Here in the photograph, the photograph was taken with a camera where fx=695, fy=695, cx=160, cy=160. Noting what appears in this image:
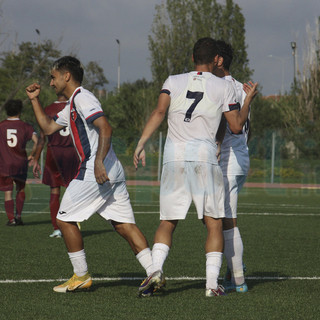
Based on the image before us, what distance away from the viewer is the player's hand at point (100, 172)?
218 inches

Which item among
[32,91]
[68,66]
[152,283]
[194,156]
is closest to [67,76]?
[68,66]

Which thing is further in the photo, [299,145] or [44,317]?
[299,145]

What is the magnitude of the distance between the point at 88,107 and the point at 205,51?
1063mm

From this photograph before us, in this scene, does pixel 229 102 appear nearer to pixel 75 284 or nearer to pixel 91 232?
pixel 75 284

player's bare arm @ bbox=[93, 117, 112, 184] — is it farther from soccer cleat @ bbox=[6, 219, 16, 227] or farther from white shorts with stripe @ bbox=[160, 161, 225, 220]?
soccer cleat @ bbox=[6, 219, 16, 227]

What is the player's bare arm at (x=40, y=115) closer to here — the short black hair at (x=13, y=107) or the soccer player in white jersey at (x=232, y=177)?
the soccer player in white jersey at (x=232, y=177)

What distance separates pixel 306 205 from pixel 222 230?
1348 cm

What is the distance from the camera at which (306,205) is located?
18719mm

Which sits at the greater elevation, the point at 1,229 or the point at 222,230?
the point at 222,230

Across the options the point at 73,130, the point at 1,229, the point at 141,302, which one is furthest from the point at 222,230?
the point at 1,229

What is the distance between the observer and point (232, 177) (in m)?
6.02

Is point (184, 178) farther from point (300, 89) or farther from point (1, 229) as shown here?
point (300, 89)

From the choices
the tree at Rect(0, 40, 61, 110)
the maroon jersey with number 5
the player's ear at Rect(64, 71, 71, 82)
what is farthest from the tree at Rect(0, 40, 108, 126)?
the player's ear at Rect(64, 71, 71, 82)

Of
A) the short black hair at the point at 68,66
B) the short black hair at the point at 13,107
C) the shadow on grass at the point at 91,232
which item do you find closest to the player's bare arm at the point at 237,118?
the short black hair at the point at 68,66
